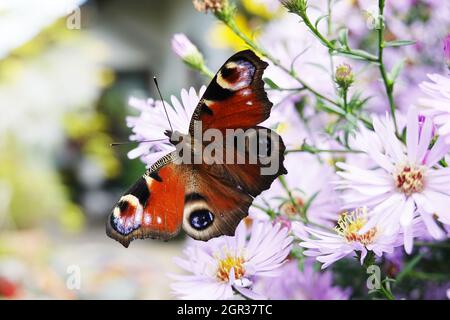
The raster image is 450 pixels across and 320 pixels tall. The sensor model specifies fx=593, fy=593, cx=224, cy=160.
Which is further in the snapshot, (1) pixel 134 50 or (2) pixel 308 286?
(1) pixel 134 50

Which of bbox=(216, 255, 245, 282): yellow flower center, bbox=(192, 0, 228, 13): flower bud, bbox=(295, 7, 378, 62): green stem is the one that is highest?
bbox=(192, 0, 228, 13): flower bud

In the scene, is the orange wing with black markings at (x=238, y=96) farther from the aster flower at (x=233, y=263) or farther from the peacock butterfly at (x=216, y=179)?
the aster flower at (x=233, y=263)

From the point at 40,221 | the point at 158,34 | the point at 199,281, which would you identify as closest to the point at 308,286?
the point at 199,281

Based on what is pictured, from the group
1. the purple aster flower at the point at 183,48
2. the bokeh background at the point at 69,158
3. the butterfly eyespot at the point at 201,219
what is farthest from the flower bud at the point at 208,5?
the bokeh background at the point at 69,158

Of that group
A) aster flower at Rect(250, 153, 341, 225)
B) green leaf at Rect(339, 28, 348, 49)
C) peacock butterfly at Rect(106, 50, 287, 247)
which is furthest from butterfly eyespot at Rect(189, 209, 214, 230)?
green leaf at Rect(339, 28, 348, 49)

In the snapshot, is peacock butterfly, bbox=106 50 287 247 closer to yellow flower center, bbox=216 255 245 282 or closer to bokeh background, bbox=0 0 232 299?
yellow flower center, bbox=216 255 245 282

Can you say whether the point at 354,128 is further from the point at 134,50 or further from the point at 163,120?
the point at 134,50
